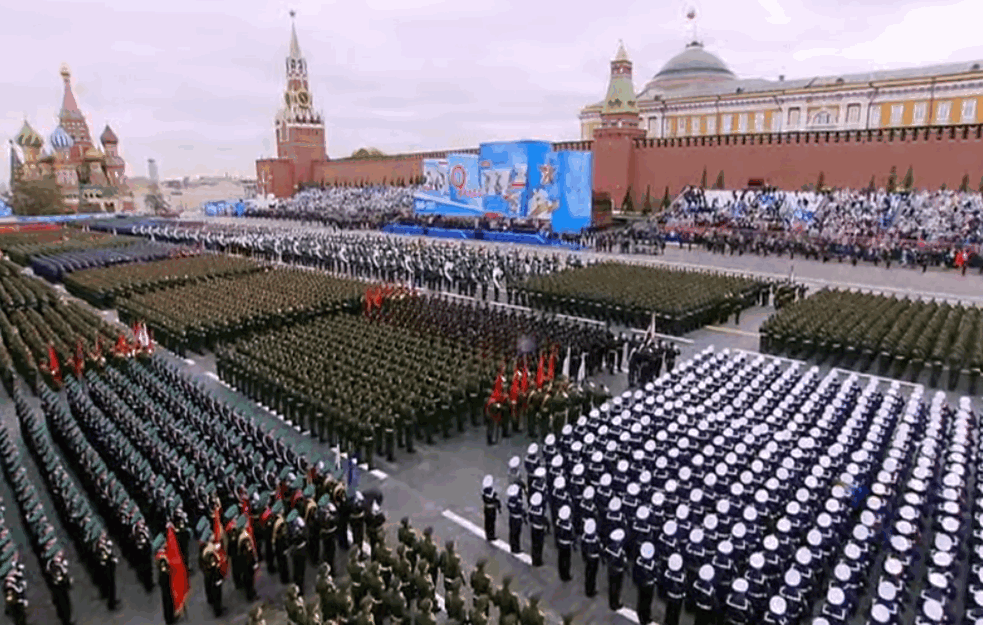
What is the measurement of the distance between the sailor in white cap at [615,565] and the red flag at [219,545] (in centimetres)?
377

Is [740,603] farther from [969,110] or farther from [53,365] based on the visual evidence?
[969,110]

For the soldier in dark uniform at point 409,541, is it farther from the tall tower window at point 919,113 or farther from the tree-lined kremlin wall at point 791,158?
the tall tower window at point 919,113

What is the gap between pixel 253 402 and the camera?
1173 centimetres

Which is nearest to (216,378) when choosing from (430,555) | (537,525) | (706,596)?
(430,555)

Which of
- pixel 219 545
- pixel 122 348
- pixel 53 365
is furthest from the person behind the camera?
pixel 122 348

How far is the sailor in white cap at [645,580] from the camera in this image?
5852 mm

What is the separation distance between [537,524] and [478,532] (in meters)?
1.06

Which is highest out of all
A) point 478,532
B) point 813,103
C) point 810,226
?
point 813,103

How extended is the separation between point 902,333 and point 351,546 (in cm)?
1228

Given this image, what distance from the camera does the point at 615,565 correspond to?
6016mm

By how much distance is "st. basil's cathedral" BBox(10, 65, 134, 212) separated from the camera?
60.2 metres

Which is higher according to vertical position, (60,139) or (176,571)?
(60,139)

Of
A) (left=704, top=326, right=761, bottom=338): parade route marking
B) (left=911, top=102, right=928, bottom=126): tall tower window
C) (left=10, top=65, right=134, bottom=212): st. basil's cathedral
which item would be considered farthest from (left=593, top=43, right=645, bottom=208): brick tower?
(left=10, top=65, right=134, bottom=212): st. basil's cathedral

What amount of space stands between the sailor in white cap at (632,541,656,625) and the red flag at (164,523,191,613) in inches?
174
